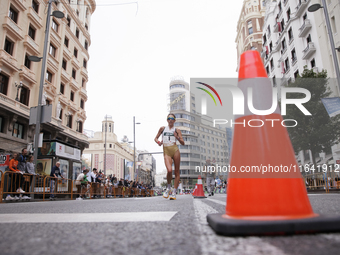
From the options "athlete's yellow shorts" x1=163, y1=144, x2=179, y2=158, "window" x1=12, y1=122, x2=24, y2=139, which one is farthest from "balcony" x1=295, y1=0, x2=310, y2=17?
"window" x1=12, y1=122, x2=24, y2=139

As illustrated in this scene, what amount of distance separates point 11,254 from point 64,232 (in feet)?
1.66

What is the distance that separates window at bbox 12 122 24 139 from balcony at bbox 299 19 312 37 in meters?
28.4

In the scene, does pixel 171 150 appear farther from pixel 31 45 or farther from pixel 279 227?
pixel 31 45

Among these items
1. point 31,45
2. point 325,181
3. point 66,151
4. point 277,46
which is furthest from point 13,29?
point 277,46

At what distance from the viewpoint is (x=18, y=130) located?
20.2 m

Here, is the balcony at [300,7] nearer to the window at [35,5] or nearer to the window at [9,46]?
the window at [35,5]

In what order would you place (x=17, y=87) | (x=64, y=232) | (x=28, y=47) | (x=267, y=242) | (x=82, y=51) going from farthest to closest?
(x=82, y=51) → (x=28, y=47) → (x=17, y=87) → (x=64, y=232) → (x=267, y=242)

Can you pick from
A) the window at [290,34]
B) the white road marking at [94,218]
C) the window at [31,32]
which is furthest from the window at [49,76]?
the window at [290,34]

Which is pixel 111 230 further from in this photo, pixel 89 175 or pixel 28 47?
pixel 28 47

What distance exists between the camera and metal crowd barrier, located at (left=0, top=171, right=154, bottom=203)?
896 centimetres

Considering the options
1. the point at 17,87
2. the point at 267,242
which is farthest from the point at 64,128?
the point at 267,242

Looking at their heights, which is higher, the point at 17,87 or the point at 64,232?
the point at 17,87

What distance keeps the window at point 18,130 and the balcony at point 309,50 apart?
27167mm

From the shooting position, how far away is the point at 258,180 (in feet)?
5.16
